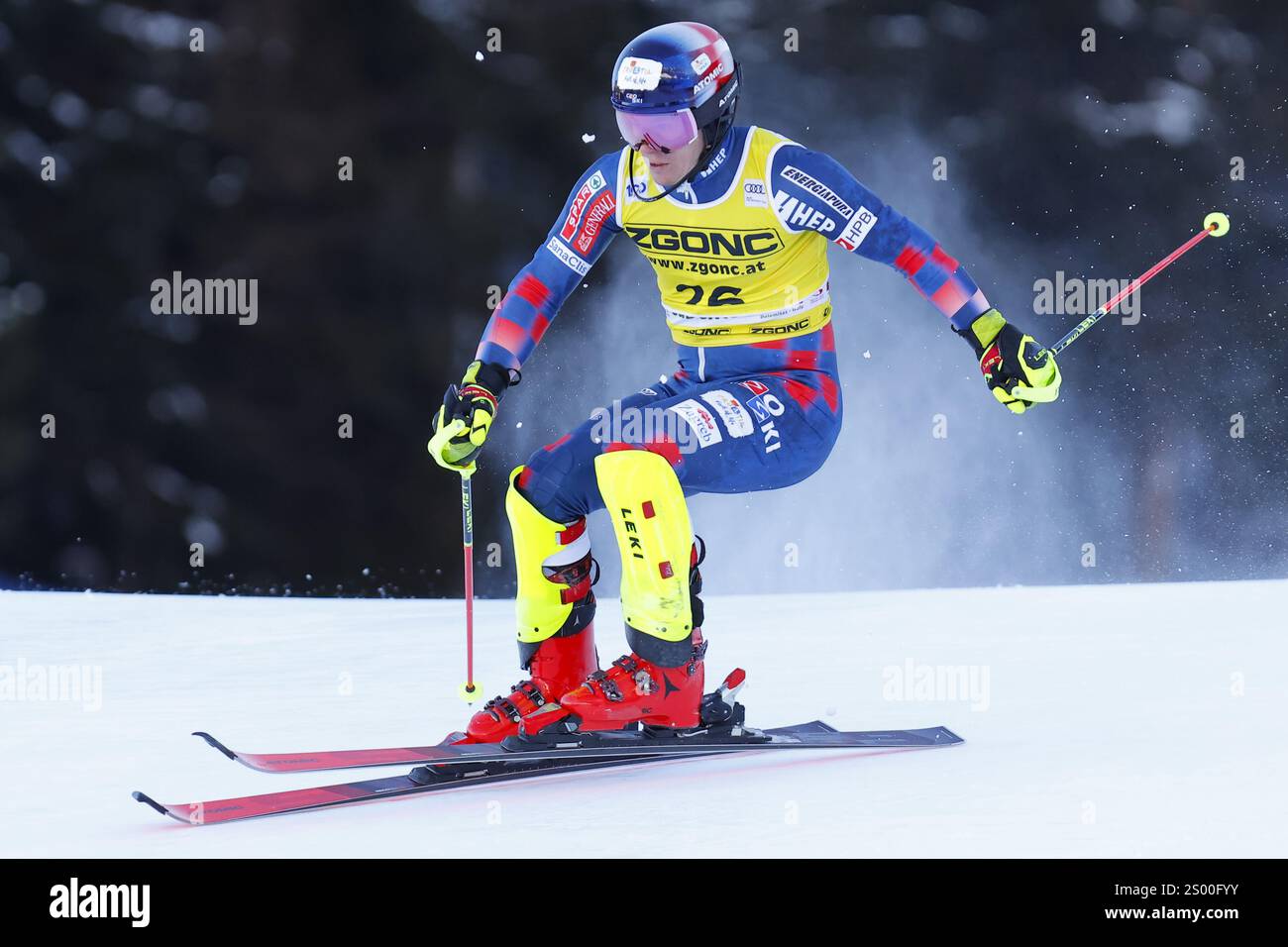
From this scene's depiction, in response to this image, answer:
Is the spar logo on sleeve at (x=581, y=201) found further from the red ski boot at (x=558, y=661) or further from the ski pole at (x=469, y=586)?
the red ski boot at (x=558, y=661)

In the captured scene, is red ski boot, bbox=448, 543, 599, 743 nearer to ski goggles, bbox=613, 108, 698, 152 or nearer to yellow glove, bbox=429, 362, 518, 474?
yellow glove, bbox=429, 362, 518, 474

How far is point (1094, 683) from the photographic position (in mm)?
4273

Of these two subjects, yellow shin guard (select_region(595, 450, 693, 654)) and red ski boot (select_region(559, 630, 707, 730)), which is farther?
red ski boot (select_region(559, 630, 707, 730))

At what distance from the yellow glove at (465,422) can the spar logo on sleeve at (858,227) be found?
91 centimetres

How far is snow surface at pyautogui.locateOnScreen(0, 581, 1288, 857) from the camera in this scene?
2.80 meters

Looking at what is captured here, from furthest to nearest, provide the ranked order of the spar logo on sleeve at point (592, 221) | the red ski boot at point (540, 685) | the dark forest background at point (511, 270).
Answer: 1. the dark forest background at point (511, 270)
2. the spar logo on sleeve at point (592, 221)
3. the red ski boot at point (540, 685)

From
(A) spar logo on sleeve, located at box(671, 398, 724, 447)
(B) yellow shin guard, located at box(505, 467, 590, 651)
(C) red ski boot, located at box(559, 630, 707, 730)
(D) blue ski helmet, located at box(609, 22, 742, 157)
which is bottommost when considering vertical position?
(C) red ski boot, located at box(559, 630, 707, 730)

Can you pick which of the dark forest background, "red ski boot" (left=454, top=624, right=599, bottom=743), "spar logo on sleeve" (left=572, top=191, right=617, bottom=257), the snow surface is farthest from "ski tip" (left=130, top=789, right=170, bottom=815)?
the dark forest background

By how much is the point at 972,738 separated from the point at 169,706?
7.10 feet

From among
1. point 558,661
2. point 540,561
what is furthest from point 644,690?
point 540,561

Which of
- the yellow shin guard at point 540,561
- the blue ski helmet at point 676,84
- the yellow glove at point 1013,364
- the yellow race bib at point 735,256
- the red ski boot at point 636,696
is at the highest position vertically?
the blue ski helmet at point 676,84

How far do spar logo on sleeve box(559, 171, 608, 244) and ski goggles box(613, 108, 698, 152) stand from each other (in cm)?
23

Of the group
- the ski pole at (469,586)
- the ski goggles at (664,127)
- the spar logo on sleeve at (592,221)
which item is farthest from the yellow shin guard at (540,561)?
the ski goggles at (664,127)

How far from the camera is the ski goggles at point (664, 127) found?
3.49m
